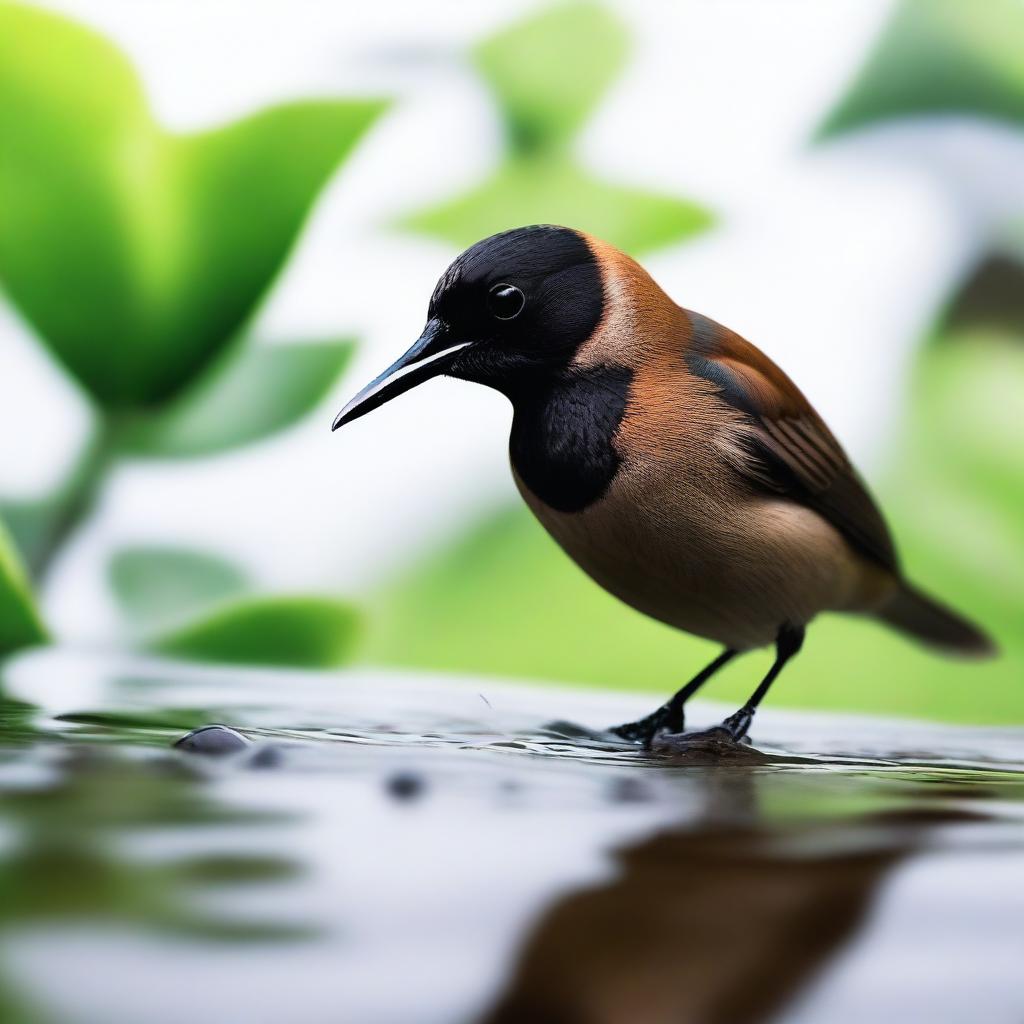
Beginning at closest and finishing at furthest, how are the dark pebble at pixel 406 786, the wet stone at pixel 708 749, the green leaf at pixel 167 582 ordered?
the dark pebble at pixel 406 786
the wet stone at pixel 708 749
the green leaf at pixel 167 582

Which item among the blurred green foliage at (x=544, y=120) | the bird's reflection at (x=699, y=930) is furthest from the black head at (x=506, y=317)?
the blurred green foliage at (x=544, y=120)

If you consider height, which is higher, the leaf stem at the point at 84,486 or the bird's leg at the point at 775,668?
the leaf stem at the point at 84,486

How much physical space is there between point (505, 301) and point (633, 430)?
0.14 metres

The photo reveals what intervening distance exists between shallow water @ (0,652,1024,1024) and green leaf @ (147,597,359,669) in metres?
0.78

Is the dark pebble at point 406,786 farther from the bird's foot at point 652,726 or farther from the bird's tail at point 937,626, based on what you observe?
the bird's tail at point 937,626

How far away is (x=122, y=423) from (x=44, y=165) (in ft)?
0.97

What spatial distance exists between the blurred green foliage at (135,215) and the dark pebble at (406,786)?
894mm

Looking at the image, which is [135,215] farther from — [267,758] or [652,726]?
[267,758]

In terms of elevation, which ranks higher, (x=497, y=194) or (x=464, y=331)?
(x=497, y=194)

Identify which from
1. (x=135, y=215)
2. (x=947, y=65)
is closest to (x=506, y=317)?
(x=135, y=215)

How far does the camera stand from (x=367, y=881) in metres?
0.42

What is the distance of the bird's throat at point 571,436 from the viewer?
1060 millimetres

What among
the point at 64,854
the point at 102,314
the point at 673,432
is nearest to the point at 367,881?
the point at 64,854

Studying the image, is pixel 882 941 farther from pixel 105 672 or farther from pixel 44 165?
pixel 44 165
